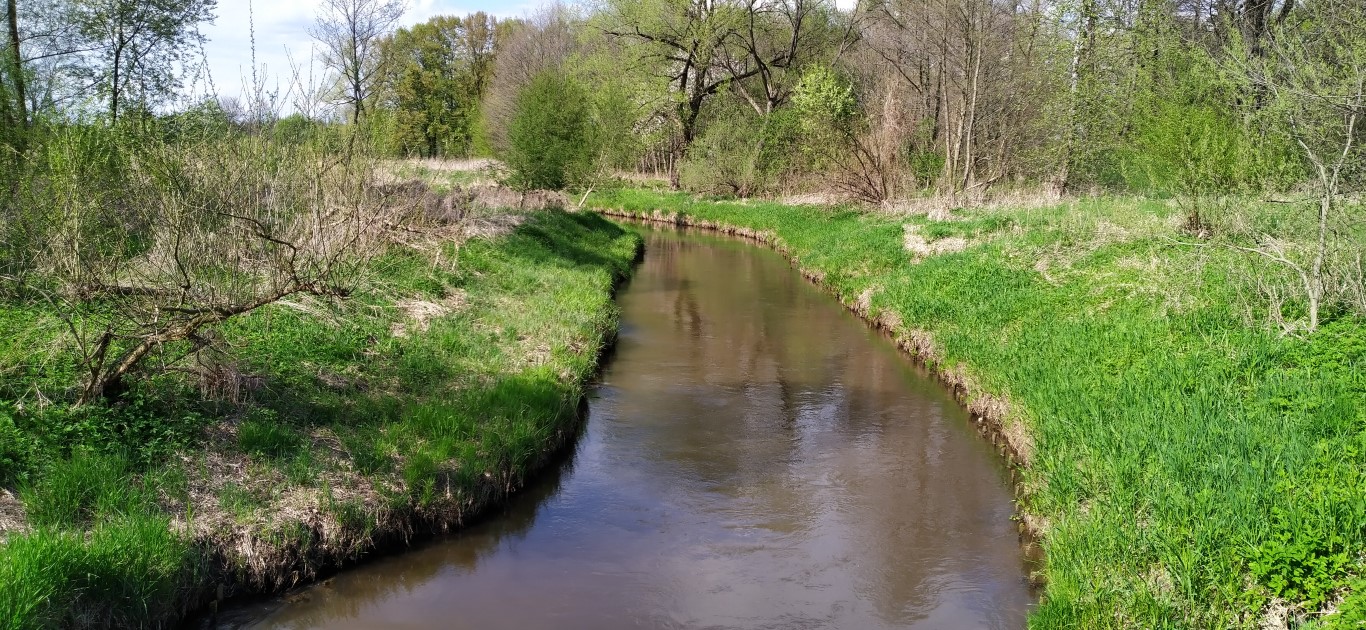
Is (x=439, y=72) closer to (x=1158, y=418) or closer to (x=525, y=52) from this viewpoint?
(x=525, y=52)

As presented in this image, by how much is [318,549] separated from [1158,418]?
6.89 meters

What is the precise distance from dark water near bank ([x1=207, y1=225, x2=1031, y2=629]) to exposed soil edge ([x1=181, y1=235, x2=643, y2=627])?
14cm

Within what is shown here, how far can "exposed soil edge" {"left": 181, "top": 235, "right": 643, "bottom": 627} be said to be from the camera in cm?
590

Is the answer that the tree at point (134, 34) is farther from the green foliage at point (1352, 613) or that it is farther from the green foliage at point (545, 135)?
the green foliage at point (1352, 613)

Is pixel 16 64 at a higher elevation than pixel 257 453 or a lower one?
higher

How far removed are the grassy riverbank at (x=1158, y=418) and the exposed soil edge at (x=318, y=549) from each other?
4.65 metres

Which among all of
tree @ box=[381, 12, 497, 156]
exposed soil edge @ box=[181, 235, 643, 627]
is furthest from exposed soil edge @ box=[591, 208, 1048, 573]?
tree @ box=[381, 12, 497, 156]

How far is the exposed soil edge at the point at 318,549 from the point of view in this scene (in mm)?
5898

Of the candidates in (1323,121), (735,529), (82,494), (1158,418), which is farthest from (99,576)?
(1323,121)

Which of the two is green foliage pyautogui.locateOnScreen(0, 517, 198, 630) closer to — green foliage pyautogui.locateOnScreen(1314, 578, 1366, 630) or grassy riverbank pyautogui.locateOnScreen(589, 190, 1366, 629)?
grassy riverbank pyautogui.locateOnScreen(589, 190, 1366, 629)

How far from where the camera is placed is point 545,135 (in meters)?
22.8

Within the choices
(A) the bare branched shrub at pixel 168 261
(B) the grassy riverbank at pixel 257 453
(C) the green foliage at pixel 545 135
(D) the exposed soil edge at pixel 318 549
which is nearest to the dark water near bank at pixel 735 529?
(D) the exposed soil edge at pixel 318 549

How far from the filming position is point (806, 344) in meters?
14.5

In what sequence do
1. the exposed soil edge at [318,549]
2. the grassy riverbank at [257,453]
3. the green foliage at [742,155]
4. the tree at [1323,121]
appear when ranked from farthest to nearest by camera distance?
1. the green foliage at [742,155]
2. the tree at [1323,121]
3. the exposed soil edge at [318,549]
4. the grassy riverbank at [257,453]
